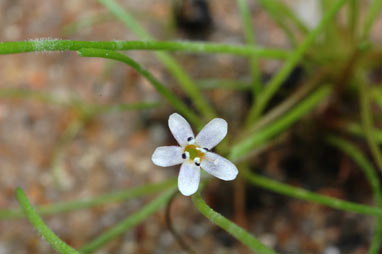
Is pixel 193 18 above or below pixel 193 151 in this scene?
above

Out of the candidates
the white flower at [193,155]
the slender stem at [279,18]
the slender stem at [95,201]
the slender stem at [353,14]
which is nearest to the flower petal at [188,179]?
the white flower at [193,155]

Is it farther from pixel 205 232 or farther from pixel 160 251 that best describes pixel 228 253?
pixel 160 251

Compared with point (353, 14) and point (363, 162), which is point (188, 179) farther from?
point (353, 14)

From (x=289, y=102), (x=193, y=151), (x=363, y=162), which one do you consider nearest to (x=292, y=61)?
(x=289, y=102)

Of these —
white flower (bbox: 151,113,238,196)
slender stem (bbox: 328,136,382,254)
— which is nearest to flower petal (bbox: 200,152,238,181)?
white flower (bbox: 151,113,238,196)

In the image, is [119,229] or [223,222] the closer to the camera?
[223,222]

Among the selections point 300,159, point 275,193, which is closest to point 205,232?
point 275,193

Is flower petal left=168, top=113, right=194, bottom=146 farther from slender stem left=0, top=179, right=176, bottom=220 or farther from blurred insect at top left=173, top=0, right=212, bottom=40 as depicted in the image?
blurred insect at top left=173, top=0, right=212, bottom=40
